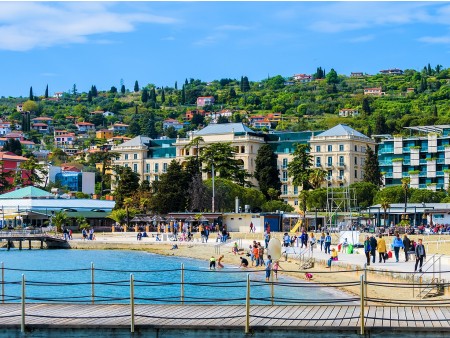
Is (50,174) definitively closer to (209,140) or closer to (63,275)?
(209,140)

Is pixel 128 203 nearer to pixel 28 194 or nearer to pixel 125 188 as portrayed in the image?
pixel 125 188

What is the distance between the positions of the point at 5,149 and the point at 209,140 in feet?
248

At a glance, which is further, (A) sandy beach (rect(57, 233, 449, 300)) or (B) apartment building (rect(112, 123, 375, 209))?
(B) apartment building (rect(112, 123, 375, 209))

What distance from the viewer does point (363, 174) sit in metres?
127

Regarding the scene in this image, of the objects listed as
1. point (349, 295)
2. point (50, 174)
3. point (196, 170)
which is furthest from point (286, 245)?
point (50, 174)

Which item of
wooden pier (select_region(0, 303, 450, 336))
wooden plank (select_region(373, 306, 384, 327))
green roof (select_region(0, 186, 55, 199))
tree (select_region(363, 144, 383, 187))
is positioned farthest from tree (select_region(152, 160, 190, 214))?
wooden plank (select_region(373, 306, 384, 327))

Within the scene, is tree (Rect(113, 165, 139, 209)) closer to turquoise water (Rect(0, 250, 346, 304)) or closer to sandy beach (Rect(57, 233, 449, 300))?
sandy beach (Rect(57, 233, 449, 300))

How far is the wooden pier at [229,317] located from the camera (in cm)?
1617

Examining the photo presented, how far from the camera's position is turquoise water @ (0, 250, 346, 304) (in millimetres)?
23172

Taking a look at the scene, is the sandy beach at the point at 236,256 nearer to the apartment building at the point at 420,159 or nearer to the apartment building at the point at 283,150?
the apartment building at the point at 283,150

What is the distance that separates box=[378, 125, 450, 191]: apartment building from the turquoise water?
57083 mm

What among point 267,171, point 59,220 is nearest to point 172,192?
point 59,220

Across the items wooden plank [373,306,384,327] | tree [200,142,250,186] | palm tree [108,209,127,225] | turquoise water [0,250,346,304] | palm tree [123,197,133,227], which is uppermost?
tree [200,142,250,186]

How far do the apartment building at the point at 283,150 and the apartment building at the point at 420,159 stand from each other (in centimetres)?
447
